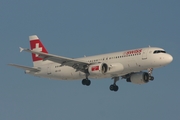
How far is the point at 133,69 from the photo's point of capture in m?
80.5

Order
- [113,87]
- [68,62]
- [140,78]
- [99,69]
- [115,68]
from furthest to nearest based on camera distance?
[113,87]
[140,78]
[68,62]
[99,69]
[115,68]

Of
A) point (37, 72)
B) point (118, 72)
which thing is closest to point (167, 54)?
point (118, 72)

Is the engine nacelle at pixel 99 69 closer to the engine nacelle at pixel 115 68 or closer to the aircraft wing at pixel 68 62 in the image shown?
the engine nacelle at pixel 115 68

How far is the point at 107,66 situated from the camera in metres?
82.1

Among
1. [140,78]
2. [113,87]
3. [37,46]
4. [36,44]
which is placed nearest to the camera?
[140,78]

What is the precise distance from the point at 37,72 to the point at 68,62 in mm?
7202

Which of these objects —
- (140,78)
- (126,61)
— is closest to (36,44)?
(140,78)

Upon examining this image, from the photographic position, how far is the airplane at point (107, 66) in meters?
79.6

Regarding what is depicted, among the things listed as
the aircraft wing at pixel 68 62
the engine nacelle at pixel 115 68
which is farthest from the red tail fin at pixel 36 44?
the engine nacelle at pixel 115 68

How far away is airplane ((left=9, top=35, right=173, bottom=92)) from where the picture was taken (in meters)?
79.6

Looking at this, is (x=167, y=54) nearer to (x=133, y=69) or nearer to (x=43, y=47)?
(x=133, y=69)

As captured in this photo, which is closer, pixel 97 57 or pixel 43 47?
pixel 97 57

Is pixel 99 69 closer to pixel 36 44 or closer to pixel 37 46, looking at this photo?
pixel 37 46

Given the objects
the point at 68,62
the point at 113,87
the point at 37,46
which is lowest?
the point at 113,87
